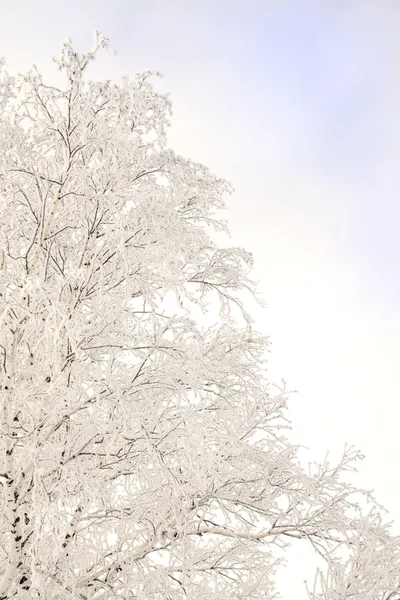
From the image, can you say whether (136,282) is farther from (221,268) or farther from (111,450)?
(111,450)

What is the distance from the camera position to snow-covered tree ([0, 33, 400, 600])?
5.61 m

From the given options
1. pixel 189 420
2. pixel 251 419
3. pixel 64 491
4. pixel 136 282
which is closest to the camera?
pixel 64 491

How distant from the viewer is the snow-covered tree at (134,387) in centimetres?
561

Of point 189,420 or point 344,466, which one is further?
point 344,466

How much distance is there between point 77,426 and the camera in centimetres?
612

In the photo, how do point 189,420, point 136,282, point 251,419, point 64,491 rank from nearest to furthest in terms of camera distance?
point 64,491 → point 189,420 → point 136,282 → point 251,419

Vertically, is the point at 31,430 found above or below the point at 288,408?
below

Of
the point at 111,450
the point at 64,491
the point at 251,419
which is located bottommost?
the point at 64,491

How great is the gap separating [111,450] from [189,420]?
1219 millimetres

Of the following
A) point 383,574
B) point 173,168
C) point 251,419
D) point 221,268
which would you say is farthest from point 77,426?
point 383,574

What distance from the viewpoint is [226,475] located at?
620cm

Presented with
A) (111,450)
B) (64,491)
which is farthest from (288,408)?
(64,491)

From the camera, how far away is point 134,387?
5.57 m

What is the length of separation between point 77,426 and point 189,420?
1.33 meters
